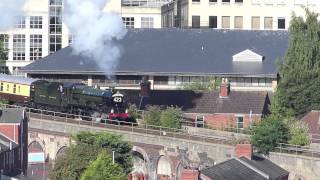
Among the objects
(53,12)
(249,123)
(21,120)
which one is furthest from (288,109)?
(53,12)

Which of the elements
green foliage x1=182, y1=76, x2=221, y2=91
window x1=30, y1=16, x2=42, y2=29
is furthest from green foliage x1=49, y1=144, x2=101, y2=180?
window x1=30, y1=16, x2=42, y2=29

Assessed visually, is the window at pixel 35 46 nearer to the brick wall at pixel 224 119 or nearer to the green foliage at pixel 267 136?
the brick wall at pixel 224 119

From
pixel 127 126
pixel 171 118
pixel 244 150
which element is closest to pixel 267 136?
pixel 244 150

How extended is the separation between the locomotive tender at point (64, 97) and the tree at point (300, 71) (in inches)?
556

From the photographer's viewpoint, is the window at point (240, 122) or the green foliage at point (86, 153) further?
the window at point (240, 122)

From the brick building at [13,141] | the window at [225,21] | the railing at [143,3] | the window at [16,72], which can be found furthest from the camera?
the window at [225,21]

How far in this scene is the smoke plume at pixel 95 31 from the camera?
123 metres

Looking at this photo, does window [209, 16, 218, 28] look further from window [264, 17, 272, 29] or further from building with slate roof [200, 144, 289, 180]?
building with slate roof [200, 144, 289, 180]

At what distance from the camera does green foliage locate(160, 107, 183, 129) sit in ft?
393

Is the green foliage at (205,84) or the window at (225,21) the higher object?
the window at (225,21)

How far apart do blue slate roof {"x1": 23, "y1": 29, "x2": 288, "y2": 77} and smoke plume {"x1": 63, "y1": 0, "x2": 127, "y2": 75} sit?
688 millimetres

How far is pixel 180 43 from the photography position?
145750mm

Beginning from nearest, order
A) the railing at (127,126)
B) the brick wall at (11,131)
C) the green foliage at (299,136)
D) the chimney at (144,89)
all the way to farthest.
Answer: the brick wall at (11,131) < the green foliage at (299,136) < the railing at (127,126) < the chimney at (144,89)

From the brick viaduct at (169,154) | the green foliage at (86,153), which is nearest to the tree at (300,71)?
the brick viaduct at (169,154)
